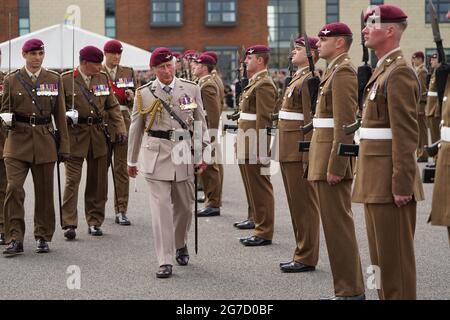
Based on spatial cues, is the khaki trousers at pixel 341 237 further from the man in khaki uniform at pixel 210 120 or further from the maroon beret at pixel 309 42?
the man in khaki uniform at pixel 210 120

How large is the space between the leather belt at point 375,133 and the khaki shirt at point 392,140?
21 millimetres

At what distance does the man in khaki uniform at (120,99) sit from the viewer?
10133 mm

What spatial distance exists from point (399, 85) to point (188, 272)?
306 centimetres

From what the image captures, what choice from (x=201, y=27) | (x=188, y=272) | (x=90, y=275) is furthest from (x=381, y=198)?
(x=201, y=27)

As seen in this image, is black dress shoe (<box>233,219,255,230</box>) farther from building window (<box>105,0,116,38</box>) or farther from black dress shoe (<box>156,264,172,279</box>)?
building window (<box>105,0,116,38</box>)

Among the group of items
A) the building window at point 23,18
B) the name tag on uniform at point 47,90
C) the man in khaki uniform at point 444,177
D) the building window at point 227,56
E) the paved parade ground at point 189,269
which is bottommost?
the paved parade ground at point 189,269

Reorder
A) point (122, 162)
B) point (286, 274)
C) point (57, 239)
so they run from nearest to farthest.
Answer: point (286, 274) < point (57, 239) < point (122, 162)

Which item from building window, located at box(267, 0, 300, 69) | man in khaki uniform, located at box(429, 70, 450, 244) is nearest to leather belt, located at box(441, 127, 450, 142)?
man in khaki uniform, located at box(429, 70, 450, 244)

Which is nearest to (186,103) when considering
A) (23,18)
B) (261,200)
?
(261,200)

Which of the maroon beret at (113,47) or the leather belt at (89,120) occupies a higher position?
the maroon beret at (113,47)

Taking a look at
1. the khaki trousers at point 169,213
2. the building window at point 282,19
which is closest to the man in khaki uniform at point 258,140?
the khaki trousers at point 169,213

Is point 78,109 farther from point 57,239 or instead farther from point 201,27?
point 201,27

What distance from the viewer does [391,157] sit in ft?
17.1
